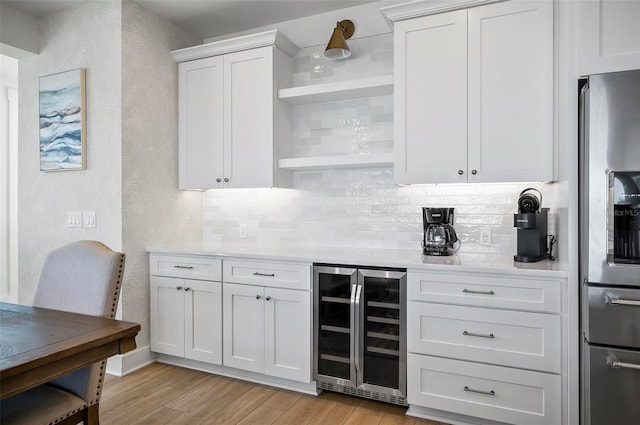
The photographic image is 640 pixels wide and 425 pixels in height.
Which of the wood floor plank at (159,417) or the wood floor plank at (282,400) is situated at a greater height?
the wood floor plank at (282,400)

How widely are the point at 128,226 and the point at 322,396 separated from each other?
1.79m

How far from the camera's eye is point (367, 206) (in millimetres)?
3084

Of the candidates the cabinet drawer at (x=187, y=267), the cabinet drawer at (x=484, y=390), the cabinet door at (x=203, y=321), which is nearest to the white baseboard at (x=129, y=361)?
the cabinet door at (x=203, y=321)

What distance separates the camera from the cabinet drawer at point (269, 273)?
8.55ft

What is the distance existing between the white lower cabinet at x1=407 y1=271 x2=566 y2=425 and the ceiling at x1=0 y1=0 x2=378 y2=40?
7.05ft

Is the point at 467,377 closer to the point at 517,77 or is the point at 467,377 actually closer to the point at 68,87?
the point at 517,77

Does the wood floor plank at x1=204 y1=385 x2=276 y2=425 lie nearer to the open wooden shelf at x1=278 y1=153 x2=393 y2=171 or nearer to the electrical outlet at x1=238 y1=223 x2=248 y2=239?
the electrical outlet at x1=238 y1=223 x2=248 y2=239

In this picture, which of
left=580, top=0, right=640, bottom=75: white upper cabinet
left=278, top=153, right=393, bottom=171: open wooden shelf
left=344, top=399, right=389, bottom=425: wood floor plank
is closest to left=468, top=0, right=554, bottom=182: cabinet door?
left=580, top=0, right=640, bottom=75: white upper cabinet

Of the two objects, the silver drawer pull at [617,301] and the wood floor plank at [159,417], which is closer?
the silver drawer pull at [617,301]

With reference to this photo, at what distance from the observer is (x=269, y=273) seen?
2.71 m

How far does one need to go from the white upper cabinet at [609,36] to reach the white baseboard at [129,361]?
3223 mm

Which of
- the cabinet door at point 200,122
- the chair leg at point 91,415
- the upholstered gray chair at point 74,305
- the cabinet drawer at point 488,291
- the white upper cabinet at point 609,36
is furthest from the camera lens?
the cabinet door at point 200,122

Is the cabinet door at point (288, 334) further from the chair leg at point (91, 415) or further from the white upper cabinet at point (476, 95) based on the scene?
the chair leg at point (91, 415)


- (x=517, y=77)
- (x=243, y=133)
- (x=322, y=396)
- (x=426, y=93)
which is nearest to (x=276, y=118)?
(x=243, y=133)
